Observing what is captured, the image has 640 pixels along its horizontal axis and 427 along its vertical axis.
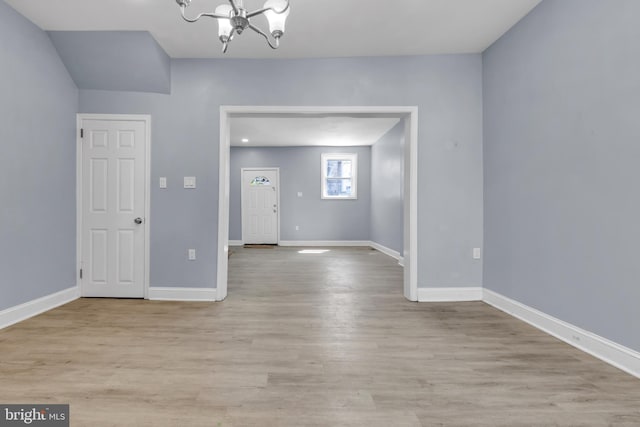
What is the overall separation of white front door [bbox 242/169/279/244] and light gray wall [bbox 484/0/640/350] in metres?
6.18

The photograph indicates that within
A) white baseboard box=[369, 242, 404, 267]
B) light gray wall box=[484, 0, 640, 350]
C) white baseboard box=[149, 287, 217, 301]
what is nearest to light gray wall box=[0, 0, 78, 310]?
white baseboard box=[149, 287, 217, 301]

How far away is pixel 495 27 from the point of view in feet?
9.70

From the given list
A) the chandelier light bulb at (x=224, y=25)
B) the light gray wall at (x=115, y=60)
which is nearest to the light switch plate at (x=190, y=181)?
the light gray wall at (x=115, y=60)

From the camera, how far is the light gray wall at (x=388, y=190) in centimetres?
600

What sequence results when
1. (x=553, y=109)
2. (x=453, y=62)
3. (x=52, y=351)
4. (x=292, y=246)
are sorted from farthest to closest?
(x=292, y=246) < (x=453, y=62) < (x=553, y=109) < (x=52, y=351)

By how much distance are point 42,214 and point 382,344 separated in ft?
11.6

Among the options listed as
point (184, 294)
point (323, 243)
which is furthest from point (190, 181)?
point (323, 243)

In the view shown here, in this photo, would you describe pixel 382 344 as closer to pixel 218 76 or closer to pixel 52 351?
pixel 52 351

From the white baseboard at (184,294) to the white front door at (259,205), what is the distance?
5.06m

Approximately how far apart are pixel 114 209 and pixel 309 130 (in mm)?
4230

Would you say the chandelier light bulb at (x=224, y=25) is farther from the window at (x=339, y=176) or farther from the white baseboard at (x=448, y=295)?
the window at (x=339, y=176)

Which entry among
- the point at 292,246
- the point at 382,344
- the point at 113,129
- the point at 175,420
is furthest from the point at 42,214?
the point at 292,246

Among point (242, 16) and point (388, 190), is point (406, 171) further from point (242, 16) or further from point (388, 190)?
point (388, 190)

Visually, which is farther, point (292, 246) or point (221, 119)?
point (292, 246)
